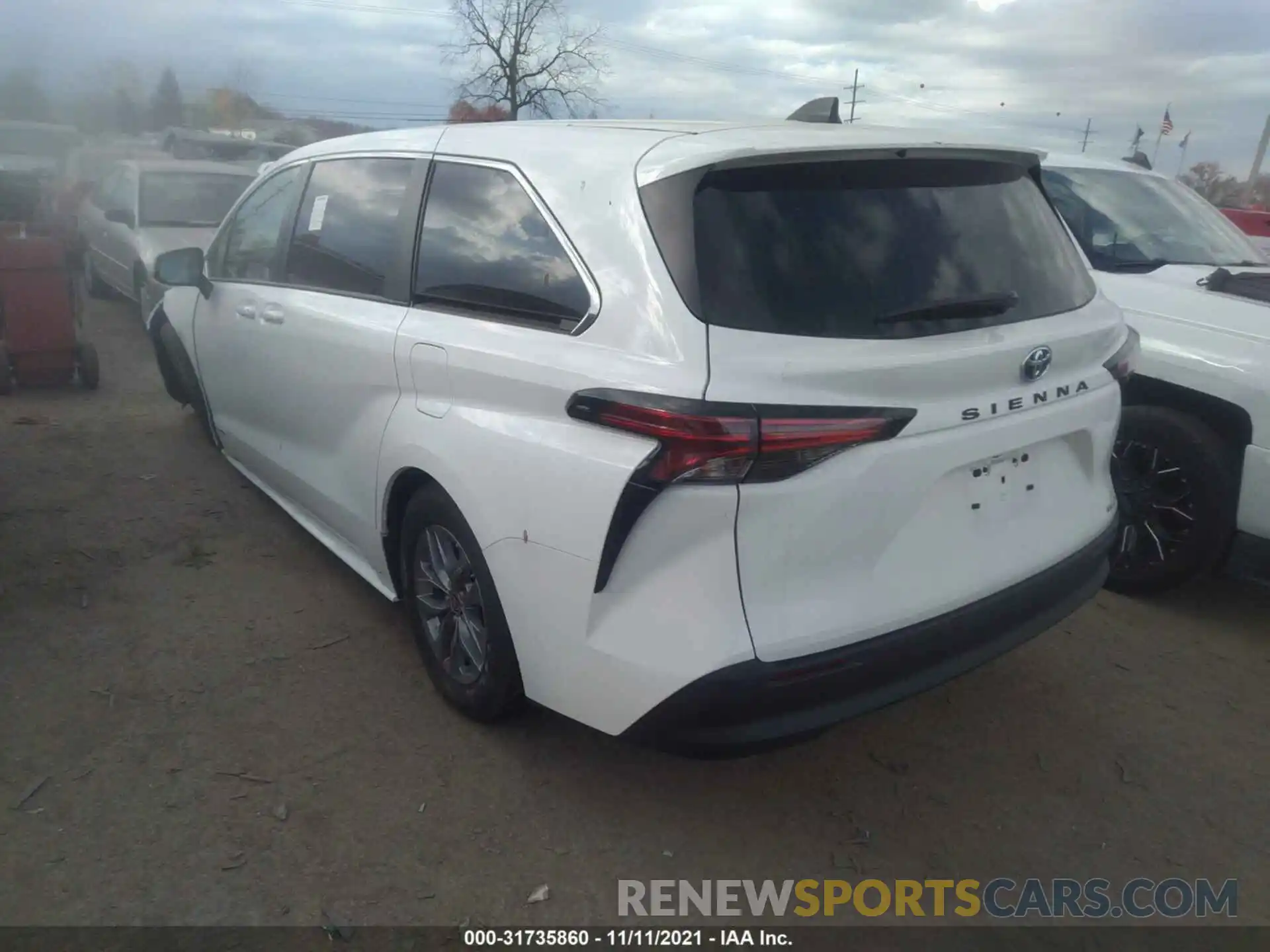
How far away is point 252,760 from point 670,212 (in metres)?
2.08

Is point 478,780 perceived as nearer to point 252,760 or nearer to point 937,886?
point 252,760

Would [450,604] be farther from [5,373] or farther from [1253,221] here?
[1253,221]

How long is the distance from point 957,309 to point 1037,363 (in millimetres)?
300

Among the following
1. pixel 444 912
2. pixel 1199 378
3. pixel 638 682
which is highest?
pixel 1199 378

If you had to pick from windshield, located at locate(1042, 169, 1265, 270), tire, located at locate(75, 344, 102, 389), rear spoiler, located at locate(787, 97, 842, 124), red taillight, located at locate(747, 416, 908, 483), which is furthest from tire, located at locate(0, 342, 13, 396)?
windshield, located at locate(1042, 169, 1265, 270)

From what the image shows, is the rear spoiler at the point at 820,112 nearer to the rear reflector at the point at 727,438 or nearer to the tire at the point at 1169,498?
the rear reflector at the point at 727,438

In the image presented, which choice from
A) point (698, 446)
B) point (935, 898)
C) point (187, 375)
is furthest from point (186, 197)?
point (935, 898)

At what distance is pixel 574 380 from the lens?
246cm

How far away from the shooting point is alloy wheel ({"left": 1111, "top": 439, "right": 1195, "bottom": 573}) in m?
4.11

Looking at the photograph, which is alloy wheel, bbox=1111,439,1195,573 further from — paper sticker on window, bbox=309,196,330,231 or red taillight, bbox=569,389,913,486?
paper sticker on window, bbox=309,196,330,231

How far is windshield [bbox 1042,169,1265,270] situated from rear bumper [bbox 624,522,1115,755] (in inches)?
114

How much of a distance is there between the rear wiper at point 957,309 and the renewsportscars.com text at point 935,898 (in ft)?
4.96

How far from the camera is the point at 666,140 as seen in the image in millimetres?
2598

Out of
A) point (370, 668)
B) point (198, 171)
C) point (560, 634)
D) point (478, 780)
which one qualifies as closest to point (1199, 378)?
point (560, 634)
